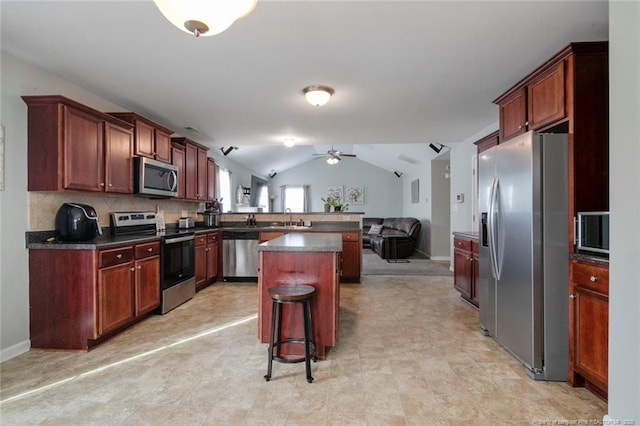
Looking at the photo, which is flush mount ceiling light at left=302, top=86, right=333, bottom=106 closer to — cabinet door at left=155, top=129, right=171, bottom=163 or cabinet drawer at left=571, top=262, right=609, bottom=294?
cabinet door at left=155, top=129, right=171, bottom=163

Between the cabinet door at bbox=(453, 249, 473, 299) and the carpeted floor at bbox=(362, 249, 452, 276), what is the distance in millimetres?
1553

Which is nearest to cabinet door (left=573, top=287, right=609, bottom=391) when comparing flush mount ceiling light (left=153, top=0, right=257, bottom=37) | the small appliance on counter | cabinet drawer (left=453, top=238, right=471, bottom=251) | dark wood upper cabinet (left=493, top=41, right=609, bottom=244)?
dark wood upper cabinet (left=493, top=41, right=609, bottom=244)

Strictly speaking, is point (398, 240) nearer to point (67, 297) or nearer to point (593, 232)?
point (593, 232)

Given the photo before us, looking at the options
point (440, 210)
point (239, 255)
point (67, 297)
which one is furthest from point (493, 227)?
point (440, 210)

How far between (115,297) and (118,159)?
1371mm

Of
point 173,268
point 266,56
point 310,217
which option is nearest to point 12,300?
point 173,268

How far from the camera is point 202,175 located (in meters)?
5.16

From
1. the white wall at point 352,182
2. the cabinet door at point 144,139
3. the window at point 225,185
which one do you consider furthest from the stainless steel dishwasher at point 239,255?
the white wall at point 352,182

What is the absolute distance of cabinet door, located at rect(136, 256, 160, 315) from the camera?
314cm

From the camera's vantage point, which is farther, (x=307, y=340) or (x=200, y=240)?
(x=200, y=240)

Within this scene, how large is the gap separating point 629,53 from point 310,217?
459 cm

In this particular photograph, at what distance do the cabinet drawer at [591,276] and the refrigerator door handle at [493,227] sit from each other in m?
0.55

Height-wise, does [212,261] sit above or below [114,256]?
below

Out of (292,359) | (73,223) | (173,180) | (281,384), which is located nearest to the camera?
(281,384)
